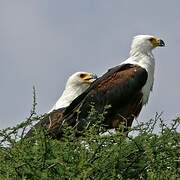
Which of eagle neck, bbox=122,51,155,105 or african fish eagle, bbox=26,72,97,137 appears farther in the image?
african fish eagle, bbox=26,72,97,137

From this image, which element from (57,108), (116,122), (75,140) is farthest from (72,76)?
(75,140)

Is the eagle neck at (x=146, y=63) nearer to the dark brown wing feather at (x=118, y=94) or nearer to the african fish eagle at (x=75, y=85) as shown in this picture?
the dark brown wing feather at (x=118, y=94)

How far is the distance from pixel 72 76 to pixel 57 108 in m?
1.14

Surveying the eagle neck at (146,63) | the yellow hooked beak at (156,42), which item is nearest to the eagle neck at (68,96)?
the eagle neck at (146,63)

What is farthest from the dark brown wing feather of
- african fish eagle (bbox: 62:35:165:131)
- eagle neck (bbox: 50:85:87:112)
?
eagle neck (bbox: 50:85:87:112)

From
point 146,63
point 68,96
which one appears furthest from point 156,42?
point 68,96

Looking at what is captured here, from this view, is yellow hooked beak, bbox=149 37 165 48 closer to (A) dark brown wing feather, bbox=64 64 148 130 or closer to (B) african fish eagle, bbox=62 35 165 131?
(B) african fish eagle, bbox=62 35 165 131

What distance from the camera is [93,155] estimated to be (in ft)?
20.8

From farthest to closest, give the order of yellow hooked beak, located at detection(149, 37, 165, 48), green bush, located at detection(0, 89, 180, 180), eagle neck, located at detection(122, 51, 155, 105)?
yellow hooked beak, located at detection(149, 37, 165, 48) < eagle neck, located at detection(122, 51, 155, 105) < green bush, located at detection(0, 89, 180, 180)

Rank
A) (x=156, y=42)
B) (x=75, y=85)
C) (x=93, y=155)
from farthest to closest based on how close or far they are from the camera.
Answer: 1. (x=75, y=85)
2. (x=156, y=42)
3. (x=93, y=155)

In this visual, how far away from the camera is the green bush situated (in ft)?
20.3

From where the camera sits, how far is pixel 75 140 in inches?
259

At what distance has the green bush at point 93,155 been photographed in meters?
6.18

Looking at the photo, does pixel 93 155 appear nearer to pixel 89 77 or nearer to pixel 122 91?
pixel 122 91
